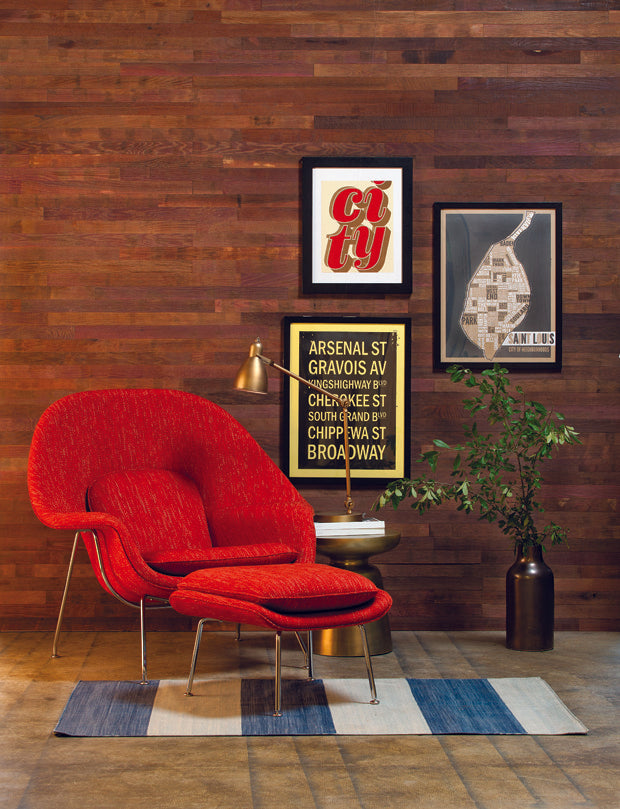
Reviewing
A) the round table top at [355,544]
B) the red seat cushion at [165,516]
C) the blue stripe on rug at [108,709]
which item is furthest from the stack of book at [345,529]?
the blue stripe on rug at [108,709]

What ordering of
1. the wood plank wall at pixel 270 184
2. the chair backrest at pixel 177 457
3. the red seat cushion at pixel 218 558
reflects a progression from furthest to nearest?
the wood plank wall at pixel 270 184, the chair backrest at pixel 177 457, the red seat cushion at pixel 218 558

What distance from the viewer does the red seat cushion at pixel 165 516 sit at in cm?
343

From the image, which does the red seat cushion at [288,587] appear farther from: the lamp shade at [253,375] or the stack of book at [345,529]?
the lamp shade at [253,375]

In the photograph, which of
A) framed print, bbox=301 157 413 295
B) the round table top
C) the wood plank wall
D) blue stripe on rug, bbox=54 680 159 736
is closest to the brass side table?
the round table top

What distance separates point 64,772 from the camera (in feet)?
7.89

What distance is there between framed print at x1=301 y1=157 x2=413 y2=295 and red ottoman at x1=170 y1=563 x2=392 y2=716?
167 centimetres

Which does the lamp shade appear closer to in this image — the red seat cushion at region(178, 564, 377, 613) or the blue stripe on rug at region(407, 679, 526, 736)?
the red seat cushion at region(178, 564, 377, 613)

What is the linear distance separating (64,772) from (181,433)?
5.63 feet

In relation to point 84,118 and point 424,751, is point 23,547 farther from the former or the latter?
point 424,751

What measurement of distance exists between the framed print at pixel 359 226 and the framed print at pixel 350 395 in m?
0.19

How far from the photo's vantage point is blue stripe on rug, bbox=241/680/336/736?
8.99ft

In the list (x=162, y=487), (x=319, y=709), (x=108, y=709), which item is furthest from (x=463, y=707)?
(x=162, y=487)

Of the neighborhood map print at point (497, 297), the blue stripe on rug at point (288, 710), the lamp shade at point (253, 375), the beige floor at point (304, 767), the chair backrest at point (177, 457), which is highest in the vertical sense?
the neighborhood map print at point (497, 297)

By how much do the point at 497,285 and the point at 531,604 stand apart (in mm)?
1508
